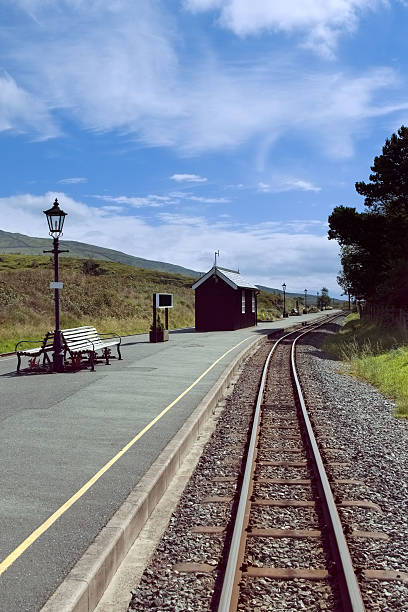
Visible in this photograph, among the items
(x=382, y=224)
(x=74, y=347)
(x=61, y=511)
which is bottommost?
(x=61, y=511)

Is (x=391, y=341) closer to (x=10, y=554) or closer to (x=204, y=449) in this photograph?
(x=204, y=449)

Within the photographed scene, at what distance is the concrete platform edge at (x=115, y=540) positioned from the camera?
347 cm

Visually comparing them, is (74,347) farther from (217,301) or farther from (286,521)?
(217,301)

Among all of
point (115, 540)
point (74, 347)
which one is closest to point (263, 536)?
point (115, 540)

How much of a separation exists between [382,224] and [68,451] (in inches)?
1037

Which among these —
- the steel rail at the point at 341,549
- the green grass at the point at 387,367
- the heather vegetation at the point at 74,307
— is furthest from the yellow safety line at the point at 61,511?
the heather vegetation at the point at 74,307

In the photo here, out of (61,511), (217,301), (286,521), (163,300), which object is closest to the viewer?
(61,511)

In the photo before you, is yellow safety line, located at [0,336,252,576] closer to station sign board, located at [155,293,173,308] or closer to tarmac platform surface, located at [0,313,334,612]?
tarmac platform surface, located at [0,313,334,612]

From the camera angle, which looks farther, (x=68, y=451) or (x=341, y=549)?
(x=68, y=451)

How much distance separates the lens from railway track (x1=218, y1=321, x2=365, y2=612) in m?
3.90

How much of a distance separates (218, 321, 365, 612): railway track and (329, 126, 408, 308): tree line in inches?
776

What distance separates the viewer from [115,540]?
167 inches

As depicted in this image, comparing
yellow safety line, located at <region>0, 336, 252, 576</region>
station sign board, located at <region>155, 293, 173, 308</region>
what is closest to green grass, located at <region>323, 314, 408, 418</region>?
yellow safety line, located at <region>0, 336, 252, 576</region>

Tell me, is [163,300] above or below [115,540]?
above
